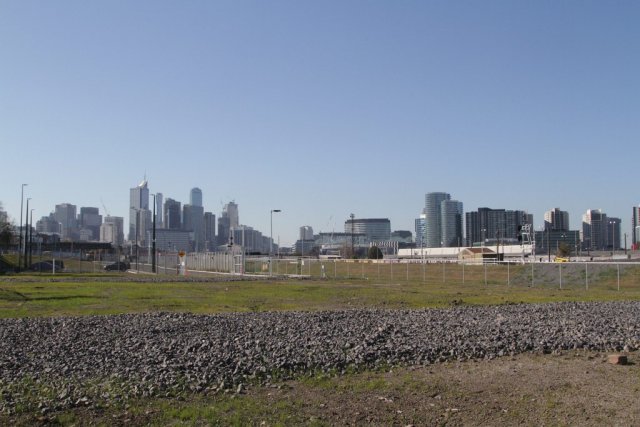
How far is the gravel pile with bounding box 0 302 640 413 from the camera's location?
1245 cm

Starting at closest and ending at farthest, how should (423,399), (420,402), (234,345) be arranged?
(420,402), (423,399), (234,345)

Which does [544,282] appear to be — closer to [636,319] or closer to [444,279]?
[444,279]

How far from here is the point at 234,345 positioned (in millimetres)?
16922

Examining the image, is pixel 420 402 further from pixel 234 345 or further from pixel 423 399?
pixel 234 345

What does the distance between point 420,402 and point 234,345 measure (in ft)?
22.2

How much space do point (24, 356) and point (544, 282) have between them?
50914 millimetres

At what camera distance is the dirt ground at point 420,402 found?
10273 millimetres

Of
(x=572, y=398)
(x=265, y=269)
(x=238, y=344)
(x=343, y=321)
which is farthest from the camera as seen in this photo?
(x=265, y=269)

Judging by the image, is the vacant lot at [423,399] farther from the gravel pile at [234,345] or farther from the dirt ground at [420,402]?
the gravel pile at [234,345]

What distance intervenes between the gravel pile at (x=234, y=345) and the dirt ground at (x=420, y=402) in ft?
2.45

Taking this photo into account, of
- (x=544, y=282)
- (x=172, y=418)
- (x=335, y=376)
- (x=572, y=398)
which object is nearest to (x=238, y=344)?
(x=335, y=376)

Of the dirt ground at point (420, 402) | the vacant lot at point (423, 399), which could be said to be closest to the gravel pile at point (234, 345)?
the vacant lot at point (423, 399)

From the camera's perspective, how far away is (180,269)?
91.8m

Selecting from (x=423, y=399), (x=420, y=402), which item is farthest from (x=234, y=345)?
(x=420, y=402)
